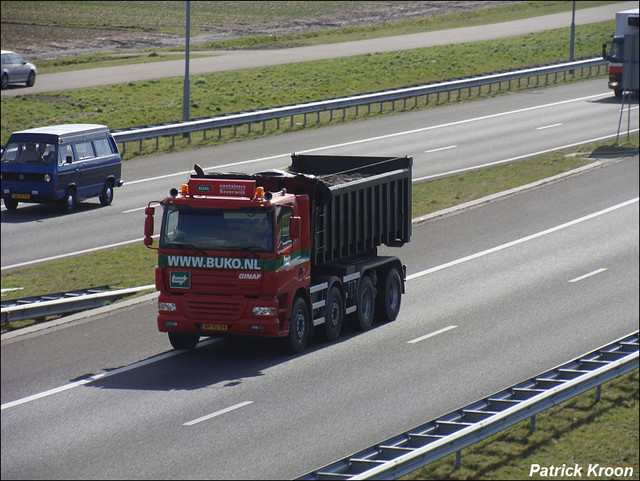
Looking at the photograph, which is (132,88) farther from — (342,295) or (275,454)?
(275,454)

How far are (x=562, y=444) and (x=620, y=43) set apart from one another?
699 cm

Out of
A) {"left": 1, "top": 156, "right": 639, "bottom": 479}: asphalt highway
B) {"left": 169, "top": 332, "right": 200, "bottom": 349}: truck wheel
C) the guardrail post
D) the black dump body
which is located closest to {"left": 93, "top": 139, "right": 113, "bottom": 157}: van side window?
{"left": 1, "top": 156, "right": 639, "bottom": 479}: asphalt highway

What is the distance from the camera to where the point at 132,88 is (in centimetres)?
2462

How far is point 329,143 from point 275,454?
513 inches

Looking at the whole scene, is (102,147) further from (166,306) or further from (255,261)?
(255,261)

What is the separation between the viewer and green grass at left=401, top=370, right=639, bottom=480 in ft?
54.2

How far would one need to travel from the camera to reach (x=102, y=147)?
14141 mm

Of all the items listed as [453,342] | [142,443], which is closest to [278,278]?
[142,443]

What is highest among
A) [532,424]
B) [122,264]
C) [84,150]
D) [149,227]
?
[84,150]

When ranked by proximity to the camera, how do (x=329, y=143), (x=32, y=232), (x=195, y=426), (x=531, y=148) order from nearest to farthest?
(x=195, y=426), (x=32, y=232), (x=329, y=143), (x=531, y=148)

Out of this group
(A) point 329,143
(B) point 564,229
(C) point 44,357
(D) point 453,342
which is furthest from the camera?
(B) point 564,229

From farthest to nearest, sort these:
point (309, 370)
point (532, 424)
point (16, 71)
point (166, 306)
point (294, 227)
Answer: point (16, 71) < point (309, 370) < point (532, 424) < point (166, 306) < point (294, 227)

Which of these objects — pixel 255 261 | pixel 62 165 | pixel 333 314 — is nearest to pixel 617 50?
pixel 333 314

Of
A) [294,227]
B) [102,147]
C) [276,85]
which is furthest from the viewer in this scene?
[276,85]
